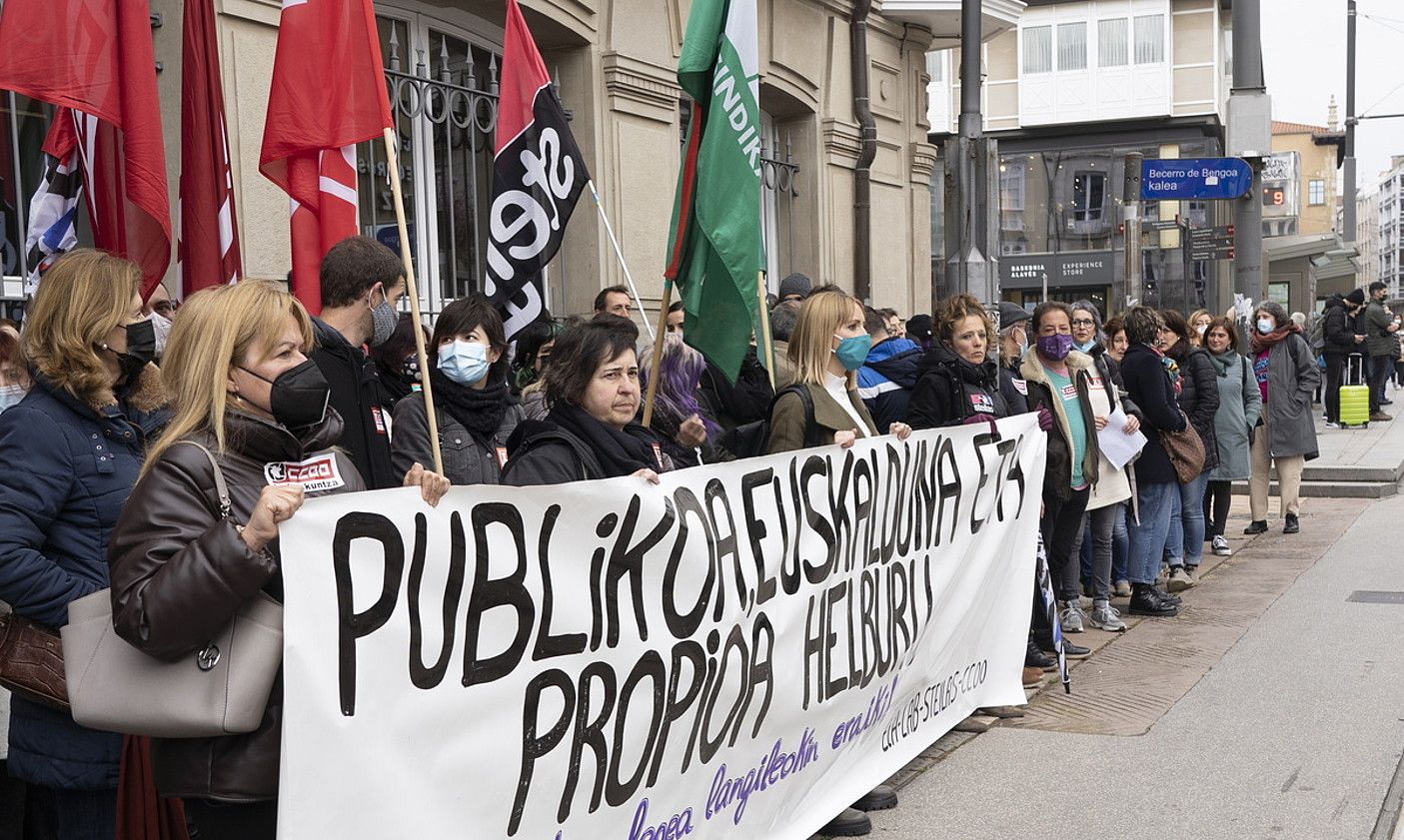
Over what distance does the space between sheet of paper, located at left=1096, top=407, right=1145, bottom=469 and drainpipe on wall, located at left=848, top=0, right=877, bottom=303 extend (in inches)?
226

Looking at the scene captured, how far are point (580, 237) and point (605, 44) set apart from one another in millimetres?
1357

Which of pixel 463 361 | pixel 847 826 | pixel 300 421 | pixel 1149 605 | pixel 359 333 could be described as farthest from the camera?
pixel 1149 605

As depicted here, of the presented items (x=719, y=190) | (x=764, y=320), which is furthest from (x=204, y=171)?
(x=764, y=320)

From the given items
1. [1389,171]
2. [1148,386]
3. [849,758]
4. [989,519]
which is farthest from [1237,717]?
[1389,171]

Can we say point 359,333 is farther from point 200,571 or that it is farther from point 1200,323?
point 1200,323

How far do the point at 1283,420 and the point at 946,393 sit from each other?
7000 mm

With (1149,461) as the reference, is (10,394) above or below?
above

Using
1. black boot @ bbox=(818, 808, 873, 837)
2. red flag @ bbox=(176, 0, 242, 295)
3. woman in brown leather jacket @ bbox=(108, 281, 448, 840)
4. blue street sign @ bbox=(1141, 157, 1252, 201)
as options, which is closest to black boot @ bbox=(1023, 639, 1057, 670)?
black boot @ bbox=(818, 808, 873, 837)

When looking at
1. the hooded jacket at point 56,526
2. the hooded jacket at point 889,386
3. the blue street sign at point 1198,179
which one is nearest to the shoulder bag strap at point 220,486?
the hooded jacket at point 56,526

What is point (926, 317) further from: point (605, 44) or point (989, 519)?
point (605, 44)

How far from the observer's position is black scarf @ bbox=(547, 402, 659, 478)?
3967mm

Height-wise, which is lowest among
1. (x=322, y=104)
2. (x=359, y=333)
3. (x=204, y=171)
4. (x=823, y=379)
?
(x=823, y=379)

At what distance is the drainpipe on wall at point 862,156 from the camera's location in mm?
13586

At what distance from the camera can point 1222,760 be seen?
18.3 ft
